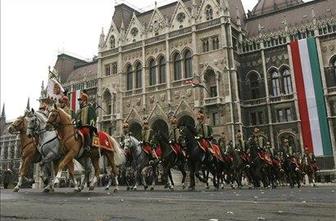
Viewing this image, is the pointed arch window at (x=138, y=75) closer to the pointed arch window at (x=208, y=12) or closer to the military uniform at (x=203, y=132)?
the pointed arch window at (x=208, y=12)

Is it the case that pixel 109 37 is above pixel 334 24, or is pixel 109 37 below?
above

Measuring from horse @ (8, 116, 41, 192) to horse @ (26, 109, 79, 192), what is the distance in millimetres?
386

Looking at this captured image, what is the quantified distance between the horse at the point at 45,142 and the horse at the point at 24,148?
0.39 metres

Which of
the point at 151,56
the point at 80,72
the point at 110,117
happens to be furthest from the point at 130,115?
the point at 80,72

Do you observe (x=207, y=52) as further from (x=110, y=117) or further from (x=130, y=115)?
(x=110, y=117)

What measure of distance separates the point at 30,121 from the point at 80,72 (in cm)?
4924

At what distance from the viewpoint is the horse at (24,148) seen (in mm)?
11477

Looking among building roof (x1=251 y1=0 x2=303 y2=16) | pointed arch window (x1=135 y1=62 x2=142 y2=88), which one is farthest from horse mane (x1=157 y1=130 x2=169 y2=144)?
building roof (x1=251 y1=0 x2=303 y2=16)

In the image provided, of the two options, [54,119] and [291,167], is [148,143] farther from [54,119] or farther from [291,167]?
[291,167]

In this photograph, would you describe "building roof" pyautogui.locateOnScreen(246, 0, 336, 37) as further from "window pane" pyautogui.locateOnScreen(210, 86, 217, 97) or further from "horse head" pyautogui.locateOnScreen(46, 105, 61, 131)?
"horse head" pyautogui.locateOnScreen(46, 105, 61, 131)

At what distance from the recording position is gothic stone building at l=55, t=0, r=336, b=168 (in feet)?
122

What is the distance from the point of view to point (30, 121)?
10.8 metres

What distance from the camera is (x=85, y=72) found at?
57562 millimetres

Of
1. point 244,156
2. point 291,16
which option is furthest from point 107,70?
point 244,156
